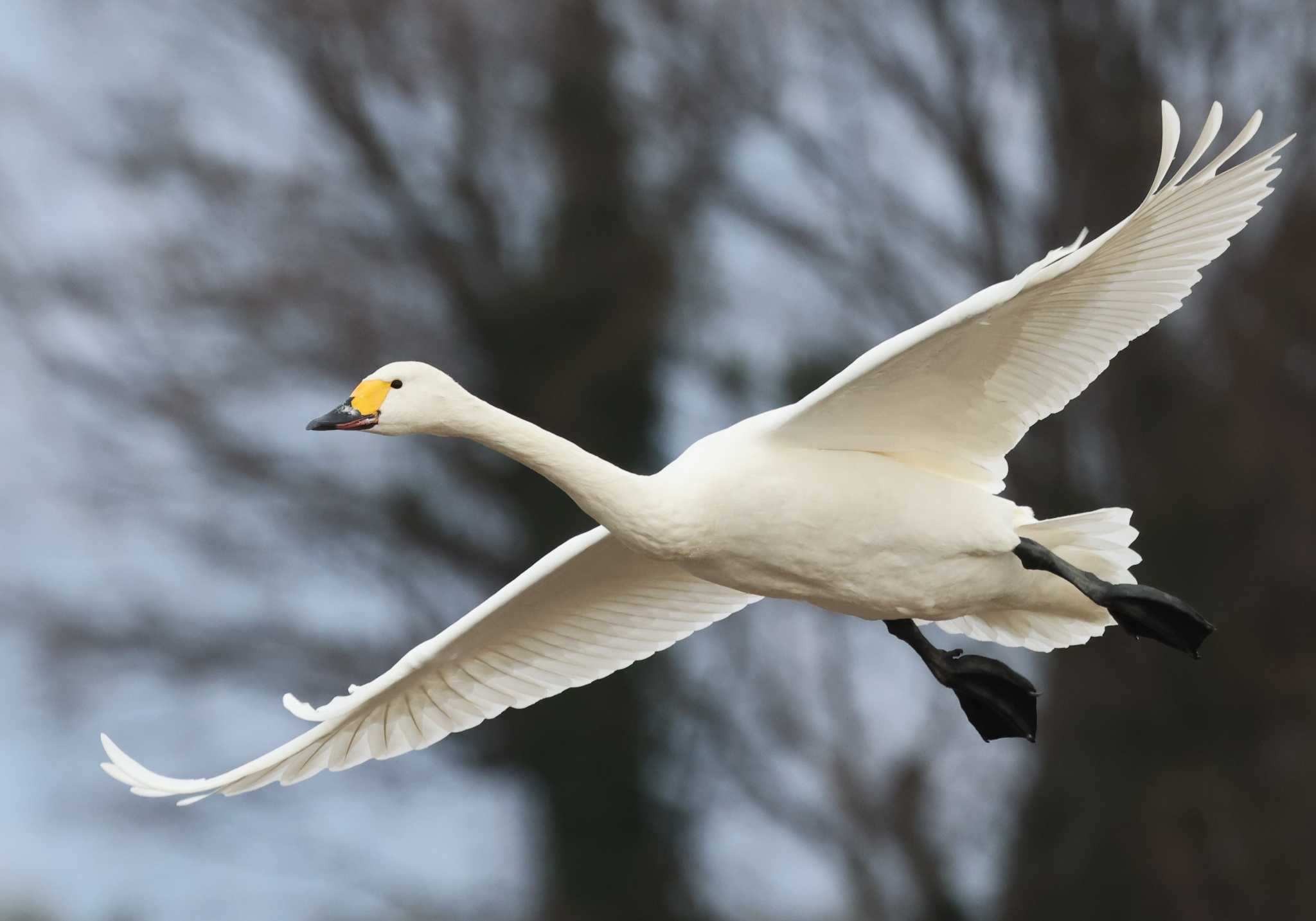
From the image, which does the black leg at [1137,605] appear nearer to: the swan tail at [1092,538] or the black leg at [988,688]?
the swan tail at [1092,538]

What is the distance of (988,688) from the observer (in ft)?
26.3

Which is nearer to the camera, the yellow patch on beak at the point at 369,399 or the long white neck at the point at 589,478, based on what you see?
the long white neck at the point at 589,478

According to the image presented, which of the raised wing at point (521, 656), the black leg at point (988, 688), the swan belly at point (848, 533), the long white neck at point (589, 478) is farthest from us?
the black leg at point (988, 688)

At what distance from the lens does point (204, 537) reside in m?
20.7

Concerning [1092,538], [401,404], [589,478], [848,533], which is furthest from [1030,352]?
[401,404]

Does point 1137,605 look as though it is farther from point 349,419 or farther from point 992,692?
point 349,419

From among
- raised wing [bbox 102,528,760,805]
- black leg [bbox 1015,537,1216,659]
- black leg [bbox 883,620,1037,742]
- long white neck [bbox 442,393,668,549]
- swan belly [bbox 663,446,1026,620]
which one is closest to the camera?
long white neck [bbox 442,393,668,549]

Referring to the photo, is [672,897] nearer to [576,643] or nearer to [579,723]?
[579,723]

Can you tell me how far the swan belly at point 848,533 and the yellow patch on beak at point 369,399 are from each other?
87 cm

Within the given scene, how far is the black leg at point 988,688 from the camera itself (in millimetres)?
7953

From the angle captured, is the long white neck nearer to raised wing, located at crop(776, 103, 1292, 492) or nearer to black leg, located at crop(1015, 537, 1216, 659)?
raised wing, located at crop(776, 103, 1292, 492)

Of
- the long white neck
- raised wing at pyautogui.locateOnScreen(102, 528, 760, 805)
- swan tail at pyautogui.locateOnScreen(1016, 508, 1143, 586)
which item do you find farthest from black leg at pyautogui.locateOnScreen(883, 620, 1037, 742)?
the long white neck

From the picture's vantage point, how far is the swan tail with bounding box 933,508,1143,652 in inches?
291

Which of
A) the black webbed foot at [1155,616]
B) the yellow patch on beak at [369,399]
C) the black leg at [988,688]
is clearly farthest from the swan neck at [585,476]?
the black webbed foot at [1155,616]
